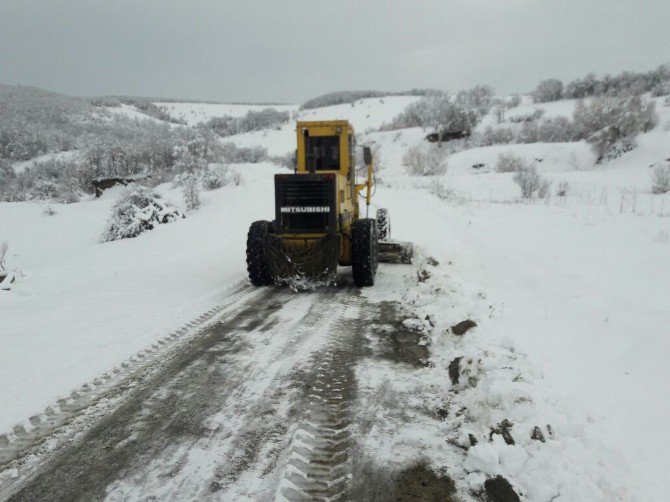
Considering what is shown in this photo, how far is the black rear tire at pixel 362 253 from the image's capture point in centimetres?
774

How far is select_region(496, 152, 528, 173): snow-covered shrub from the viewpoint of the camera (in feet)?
104

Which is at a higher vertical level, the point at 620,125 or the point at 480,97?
the point at 480,97

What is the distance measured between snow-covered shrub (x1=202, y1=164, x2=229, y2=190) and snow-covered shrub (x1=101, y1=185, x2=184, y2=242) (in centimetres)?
506

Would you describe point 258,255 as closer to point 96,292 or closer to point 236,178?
point 96,292

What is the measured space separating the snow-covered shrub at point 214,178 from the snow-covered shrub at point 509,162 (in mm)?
19505

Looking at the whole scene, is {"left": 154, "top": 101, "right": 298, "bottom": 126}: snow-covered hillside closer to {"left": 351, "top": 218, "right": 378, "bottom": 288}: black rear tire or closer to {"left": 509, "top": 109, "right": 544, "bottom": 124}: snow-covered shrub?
{"left": 509, "top": 109, "right": 544, "bottom": 124}: snow-covered shrub

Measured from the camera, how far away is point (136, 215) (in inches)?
598

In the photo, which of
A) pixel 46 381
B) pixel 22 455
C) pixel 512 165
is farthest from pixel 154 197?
pixel 512 165

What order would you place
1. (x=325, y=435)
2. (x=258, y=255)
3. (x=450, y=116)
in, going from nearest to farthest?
(x=325, y=435)
(x=258, y=255)
(x=450, y=116)

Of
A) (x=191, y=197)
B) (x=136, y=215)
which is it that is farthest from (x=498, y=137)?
(x=136, y=215)

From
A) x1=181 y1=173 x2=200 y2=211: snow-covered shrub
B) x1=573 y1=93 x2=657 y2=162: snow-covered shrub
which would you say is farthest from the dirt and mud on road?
x1=573 y1=93 x2=657 y2=162: snow-covered shrub

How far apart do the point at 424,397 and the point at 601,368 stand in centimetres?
153

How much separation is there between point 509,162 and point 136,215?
1031 inches

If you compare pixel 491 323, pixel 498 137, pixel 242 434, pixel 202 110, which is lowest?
pixel 242 434
